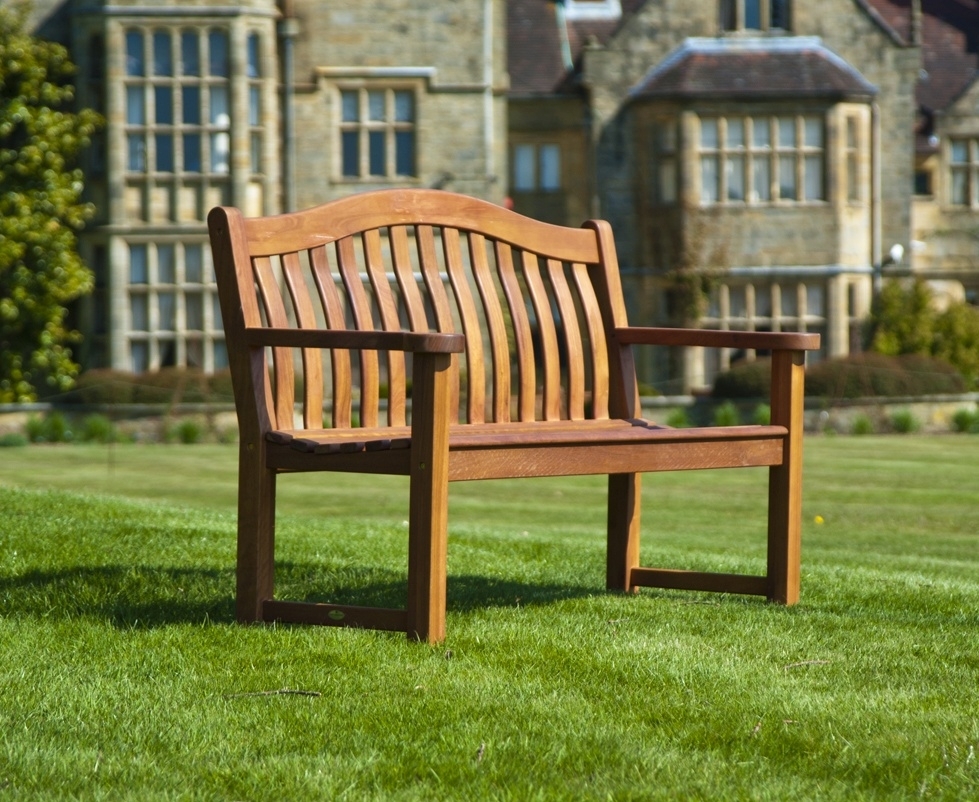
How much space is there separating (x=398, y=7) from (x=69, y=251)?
5915 millimetres

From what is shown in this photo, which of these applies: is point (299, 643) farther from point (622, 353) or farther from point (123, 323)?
point (123, 323)

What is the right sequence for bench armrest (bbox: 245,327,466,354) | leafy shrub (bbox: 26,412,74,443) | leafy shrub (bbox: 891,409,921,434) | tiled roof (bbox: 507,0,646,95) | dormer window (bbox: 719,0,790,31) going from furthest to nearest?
tiled roof (bbox: 507,0,646,95)
dormer window (bbox: 719,0,790,31)
leafy shrub (bbox: 891,409,921,434)
leafy shrub (bbox: 26,412,74,443)
bench armrest (bbox: 245,327,466,354)

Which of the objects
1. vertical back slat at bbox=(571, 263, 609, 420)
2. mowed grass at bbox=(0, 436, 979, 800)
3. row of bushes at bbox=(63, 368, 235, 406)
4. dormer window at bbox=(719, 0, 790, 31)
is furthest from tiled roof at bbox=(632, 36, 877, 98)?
vertical back slat at bbox=(571, 263, 609, 420)

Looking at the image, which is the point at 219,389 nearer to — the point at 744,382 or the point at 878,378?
the point at 744,382

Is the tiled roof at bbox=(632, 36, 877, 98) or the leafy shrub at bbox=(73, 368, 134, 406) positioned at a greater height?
the tiled roof at bbox=(632, 36, 877, 98)

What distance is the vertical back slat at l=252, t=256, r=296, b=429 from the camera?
4695 mm

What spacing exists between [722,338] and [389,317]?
3.76 feet

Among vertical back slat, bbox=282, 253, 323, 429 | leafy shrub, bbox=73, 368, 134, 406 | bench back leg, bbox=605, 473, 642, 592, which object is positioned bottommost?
leafy shrub, bbox=73, 368, 134, 406

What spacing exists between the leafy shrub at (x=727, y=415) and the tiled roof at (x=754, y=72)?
18.0 feet

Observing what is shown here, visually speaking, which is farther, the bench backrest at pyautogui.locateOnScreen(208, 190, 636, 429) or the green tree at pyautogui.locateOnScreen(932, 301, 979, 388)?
the green tree at pyautogui.locateOnScreen(932, 301, 979, 388)

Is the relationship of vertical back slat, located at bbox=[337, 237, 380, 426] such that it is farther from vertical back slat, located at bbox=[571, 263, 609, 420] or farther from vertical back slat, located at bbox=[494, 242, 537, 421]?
vertical back slat, located at bbox=[571, 263, 609, 420]

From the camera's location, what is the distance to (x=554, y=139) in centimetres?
2441

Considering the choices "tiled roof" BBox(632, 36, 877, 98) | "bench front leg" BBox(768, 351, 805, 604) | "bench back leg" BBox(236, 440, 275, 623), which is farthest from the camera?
"tiled roof" BBox(632, 36, 877, 98)

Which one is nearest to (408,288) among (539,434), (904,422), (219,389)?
(539,434)
